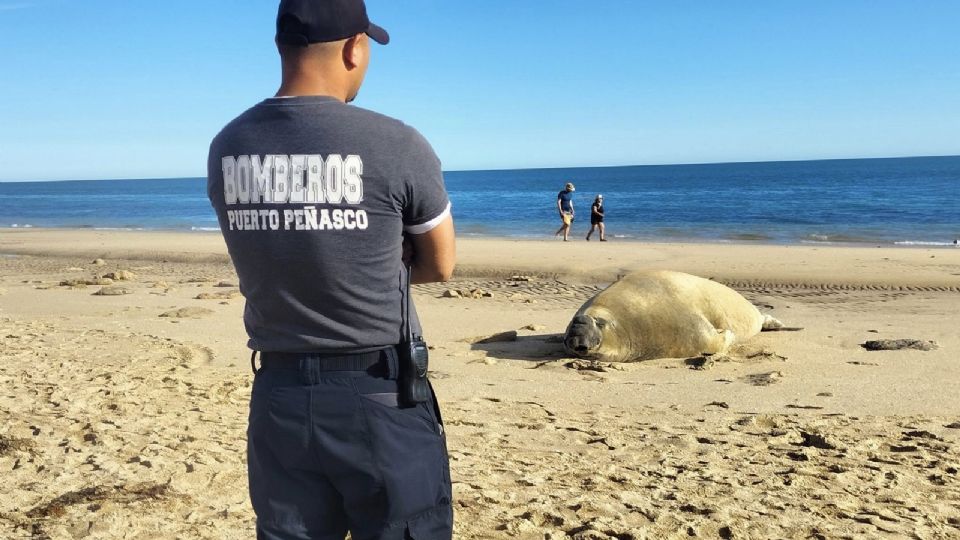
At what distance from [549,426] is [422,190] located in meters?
3.83

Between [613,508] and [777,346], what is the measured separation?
189 inches

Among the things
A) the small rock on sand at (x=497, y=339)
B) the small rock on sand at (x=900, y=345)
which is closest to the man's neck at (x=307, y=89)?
the small rock on sand at (x=497, y=339)

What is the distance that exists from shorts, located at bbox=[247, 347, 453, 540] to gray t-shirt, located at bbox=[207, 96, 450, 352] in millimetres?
91

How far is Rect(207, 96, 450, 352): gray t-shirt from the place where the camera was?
1.96 m

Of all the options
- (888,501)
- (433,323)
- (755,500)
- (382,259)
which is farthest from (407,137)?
(433,323)

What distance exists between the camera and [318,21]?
200 centimetres

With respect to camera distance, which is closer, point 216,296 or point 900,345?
point 900,345

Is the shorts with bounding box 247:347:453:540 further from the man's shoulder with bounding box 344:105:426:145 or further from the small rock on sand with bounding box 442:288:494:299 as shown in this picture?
the small rock on sand with bounding box 442:288:494:299

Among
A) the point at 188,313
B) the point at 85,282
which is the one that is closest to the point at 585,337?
the point at 188,313

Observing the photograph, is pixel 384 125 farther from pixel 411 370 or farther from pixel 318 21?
pixel 411 370

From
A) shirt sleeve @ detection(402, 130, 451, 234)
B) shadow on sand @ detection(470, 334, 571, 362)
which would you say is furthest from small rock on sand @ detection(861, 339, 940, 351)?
shirt sleeve @ detection(402, 130, 451, 234)

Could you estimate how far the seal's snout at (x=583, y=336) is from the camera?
24.7ft

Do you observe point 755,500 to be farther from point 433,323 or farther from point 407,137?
point 433,323

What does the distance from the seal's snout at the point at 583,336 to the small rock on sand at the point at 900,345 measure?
8.79ft
